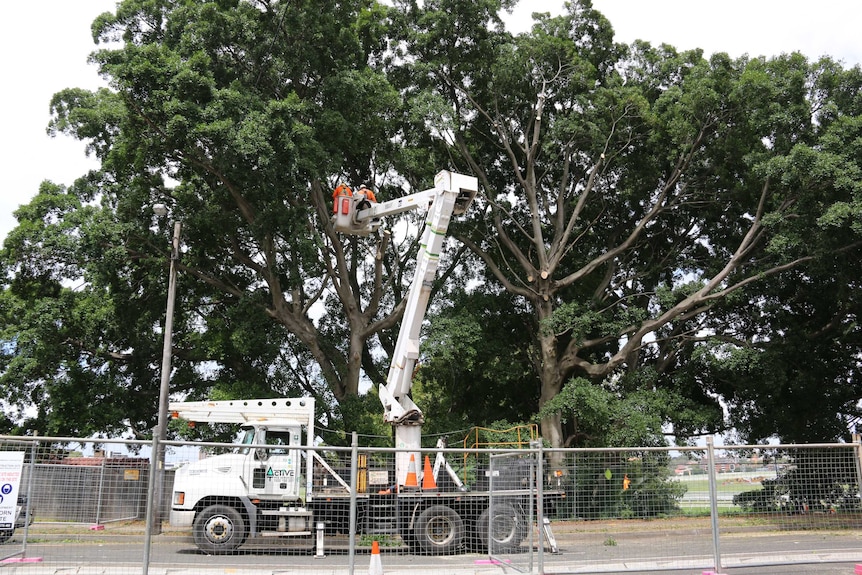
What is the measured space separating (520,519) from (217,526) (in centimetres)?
627

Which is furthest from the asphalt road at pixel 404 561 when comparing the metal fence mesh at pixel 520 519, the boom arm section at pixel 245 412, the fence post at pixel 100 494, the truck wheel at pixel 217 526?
the boom arm section at pixel 245 412

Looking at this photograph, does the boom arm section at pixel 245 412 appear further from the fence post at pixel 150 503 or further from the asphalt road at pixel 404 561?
the fence post at pixel 150 503

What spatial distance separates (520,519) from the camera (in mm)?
11430

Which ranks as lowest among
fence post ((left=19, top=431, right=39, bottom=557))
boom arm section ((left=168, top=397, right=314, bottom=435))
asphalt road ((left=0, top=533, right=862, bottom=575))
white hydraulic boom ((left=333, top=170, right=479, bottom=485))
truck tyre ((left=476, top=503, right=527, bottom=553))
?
asphalt road ((left=0, top=533, right=862, bottom=575))

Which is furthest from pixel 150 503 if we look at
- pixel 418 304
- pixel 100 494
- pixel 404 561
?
pixel 418 304

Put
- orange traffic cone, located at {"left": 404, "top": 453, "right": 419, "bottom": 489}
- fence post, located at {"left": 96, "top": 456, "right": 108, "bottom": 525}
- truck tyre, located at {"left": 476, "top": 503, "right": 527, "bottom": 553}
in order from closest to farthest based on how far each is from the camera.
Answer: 1. fence post, located at {"left": 96, "top": 456, "right": 108, "bottom": 525}
2. truck tyre, located at {"left": 476, "top": 503, "right": 527, "bottom": 553}
3. orange traffic cone, located at {"left": 404, "top": 453, "right": 419, "bottom": 489}

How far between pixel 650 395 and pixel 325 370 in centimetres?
1141

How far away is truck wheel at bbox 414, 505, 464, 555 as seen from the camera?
1365 cm

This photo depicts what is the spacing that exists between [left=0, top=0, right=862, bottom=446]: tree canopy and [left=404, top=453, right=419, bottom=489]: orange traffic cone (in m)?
9.32

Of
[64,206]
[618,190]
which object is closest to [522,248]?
[618,190]

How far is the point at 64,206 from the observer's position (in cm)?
2444

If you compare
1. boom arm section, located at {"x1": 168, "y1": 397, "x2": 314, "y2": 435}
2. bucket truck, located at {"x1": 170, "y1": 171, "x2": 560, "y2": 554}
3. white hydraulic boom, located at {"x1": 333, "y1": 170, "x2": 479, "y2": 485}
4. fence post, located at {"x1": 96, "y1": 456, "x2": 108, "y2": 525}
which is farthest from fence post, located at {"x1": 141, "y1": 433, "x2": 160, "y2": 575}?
white hydraulic boom, located at {"x1": 333, "y1": 170, "x2": 479, "y2": 485}

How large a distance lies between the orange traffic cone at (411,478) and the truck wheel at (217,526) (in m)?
3.27

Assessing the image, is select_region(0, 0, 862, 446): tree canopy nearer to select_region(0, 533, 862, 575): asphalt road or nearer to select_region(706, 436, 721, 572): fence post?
select_region(0, 533, 862, 575): asphalt road
